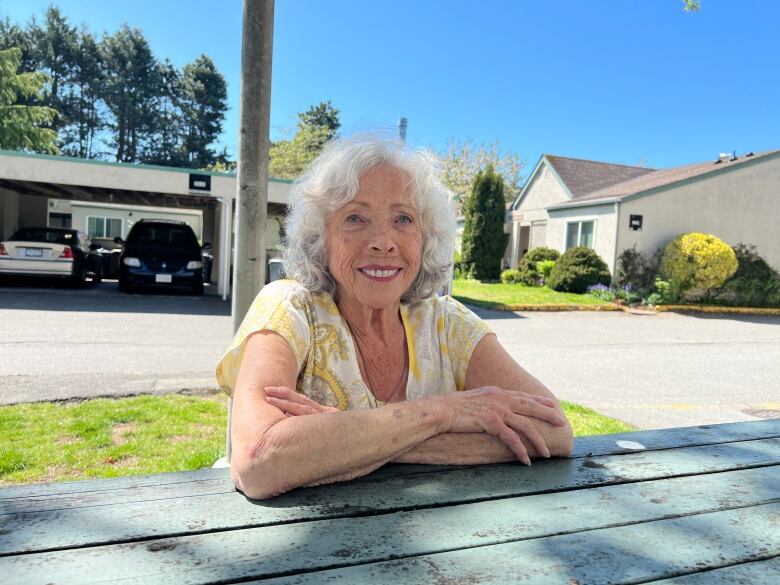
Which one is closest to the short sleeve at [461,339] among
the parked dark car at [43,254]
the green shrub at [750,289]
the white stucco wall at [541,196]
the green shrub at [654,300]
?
the parked dark car at [43,254]

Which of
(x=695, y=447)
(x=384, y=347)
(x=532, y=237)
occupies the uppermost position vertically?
(x=532, y=237)

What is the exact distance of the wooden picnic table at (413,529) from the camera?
3.07 ft

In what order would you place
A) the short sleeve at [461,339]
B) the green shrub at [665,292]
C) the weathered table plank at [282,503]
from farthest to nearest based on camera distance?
the green shrub at [665,292]
the short sleeve at [461,339]
the weathered table plank at [282,503]

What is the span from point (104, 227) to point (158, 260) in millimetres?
21645

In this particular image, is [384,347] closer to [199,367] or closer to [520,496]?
[520,496]

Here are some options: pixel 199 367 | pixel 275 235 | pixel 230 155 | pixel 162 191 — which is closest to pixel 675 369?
pixel 199 367

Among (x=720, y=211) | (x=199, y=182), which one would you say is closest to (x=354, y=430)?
(x=199, y=182)

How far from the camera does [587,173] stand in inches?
927

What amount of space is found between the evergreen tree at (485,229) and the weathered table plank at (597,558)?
21.6 metres

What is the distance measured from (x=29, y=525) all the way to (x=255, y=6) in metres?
2.48

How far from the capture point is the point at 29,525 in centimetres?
106

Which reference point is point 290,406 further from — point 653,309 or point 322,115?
A: point 322,115

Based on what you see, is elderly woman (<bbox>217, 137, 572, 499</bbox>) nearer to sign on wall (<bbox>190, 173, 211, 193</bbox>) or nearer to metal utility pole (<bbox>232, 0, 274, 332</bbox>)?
metal utility pole (<bbox>232, 0, 274, 332</bbox>)

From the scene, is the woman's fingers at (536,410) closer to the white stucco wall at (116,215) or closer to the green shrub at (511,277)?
the green shrub at (511,277)
